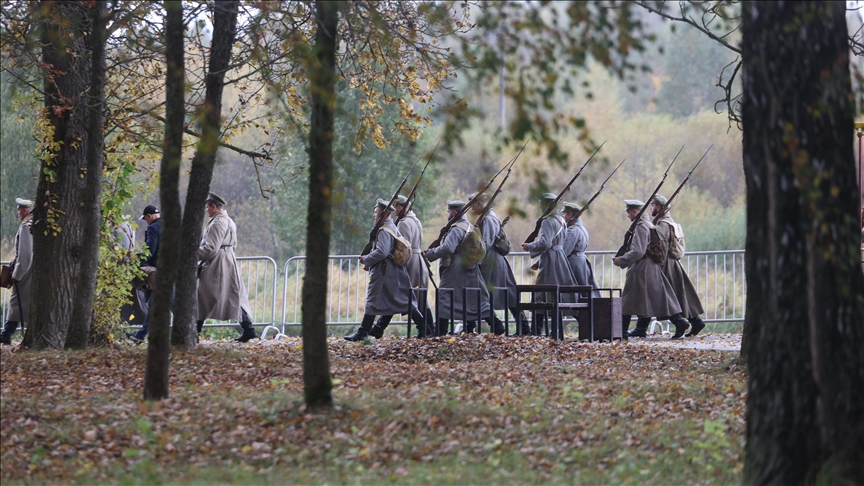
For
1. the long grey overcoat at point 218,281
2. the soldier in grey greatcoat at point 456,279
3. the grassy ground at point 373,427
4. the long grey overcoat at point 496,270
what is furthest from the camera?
the long grey overcoat at point 496,270

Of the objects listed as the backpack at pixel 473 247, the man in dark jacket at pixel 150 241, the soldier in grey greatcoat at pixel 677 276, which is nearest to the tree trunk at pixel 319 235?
the backpack at pixel 473 247

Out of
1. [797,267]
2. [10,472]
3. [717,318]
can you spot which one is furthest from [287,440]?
[717,318]

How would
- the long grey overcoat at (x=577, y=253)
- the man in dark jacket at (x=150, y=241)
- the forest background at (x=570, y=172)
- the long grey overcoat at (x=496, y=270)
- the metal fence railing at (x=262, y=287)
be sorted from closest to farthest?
the man in dark jacket at (x=150, y=241), the long grey overcoat at (x=496, y=270), the long grey overcoat at (x=577, y=253), the metal fence railing at (x=262, y=287), the forest background at (x=570, y=172)

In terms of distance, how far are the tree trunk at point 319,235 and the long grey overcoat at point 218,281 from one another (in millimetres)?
7897

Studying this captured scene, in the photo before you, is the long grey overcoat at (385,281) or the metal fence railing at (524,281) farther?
the metal fence railing at (524,281)

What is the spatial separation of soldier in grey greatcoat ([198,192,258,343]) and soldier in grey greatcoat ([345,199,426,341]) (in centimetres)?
188

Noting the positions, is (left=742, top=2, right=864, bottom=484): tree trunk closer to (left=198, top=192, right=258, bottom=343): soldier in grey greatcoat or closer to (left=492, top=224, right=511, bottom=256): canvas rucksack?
(left=198, top=192, right=258, bottom=343): soldier in grey greatcoat

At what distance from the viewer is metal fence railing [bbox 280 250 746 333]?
19469 millimetres

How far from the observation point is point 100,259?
1341 cm

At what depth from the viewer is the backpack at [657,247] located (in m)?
17.0

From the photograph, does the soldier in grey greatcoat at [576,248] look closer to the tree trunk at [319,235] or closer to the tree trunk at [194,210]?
the tree trunk at [194,210]

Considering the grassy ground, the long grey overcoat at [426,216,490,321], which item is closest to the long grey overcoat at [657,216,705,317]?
the long grey overcoat at [426,216,490,321]

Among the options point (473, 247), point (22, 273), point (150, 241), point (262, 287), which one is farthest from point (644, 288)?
point (22, 273)

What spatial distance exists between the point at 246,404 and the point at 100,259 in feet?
20.5
